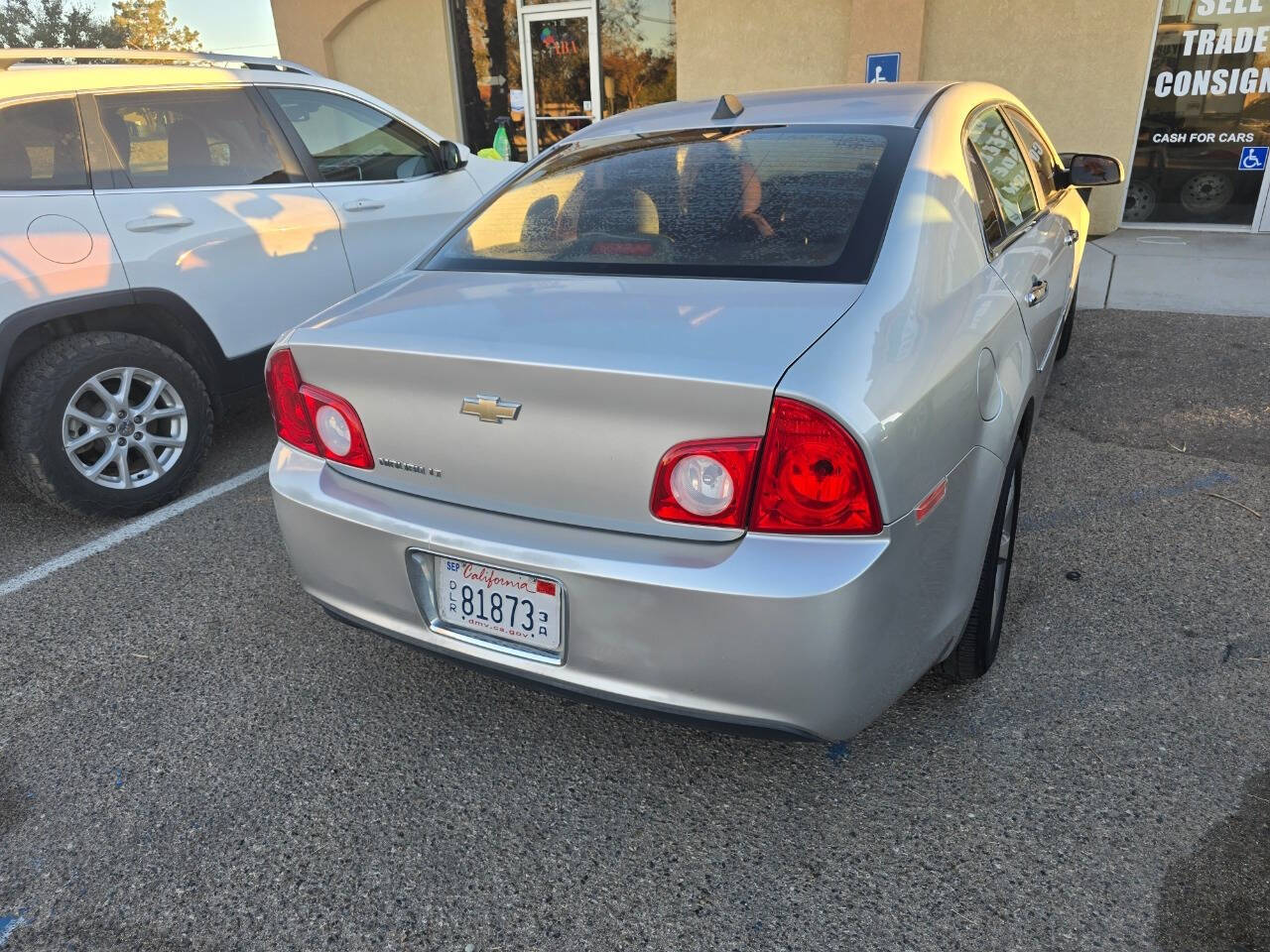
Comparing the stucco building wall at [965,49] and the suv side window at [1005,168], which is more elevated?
the stucco building wall at [965,49]

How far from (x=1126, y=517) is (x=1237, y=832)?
5.51 feet

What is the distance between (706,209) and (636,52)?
852cm

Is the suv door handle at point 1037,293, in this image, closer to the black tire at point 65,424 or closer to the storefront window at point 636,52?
the black tire at point 65,424

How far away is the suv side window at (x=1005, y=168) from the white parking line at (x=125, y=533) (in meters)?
3.38

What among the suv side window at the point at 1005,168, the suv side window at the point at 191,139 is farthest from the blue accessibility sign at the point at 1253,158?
the suv side window at the point at 191,139

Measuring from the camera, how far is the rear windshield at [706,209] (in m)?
2.22

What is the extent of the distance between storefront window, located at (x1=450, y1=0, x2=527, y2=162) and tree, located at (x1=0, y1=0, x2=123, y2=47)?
46.0ft

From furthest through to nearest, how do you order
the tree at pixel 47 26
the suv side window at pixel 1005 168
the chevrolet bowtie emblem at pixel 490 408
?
1. the tree at pixel 47 26
2. the suv side window at pixel 1005 168
3. the chevrolet bowtie emblem at pixel 490 408

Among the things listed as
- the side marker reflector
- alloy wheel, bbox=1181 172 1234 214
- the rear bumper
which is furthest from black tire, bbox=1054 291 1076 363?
alloy wheel, bbox=1181 172 1234 214

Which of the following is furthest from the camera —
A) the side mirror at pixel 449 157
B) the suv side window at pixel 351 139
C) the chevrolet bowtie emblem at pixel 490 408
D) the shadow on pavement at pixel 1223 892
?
the side mirror at pixel 449 157

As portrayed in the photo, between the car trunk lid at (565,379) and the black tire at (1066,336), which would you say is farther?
the black tire at (1066,336)

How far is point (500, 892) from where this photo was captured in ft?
6.61

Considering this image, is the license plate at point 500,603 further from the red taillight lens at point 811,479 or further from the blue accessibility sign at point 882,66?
the blue accessibility sign at point 882,66

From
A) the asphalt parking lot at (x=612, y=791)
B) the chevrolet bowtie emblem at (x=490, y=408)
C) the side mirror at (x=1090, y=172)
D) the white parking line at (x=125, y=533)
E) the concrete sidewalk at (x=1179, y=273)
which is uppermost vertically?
the side mirror at (x=1090, y=172)
